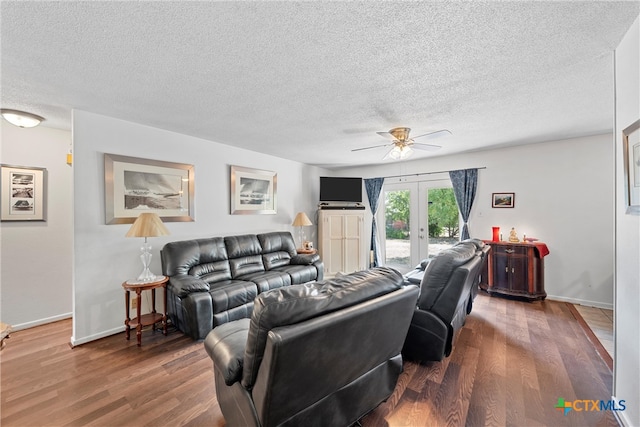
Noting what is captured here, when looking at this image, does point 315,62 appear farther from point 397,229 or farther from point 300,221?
point 397,229

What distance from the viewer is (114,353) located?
2.55 meters

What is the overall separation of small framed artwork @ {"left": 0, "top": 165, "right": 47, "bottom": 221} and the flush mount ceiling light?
2.13ft

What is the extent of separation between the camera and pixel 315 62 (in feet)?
6.05

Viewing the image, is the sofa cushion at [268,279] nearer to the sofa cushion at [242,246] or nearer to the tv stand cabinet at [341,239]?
the sofa cushion at [242,246]

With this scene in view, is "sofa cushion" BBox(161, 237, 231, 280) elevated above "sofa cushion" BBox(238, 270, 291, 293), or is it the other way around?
"sofa cushion" BBox(161, 237, 231, 280)

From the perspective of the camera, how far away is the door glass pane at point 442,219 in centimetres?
498

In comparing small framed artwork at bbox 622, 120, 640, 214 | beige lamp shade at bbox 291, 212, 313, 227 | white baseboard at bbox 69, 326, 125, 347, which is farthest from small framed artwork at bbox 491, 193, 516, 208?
white baseboard at bbox 69, 326, 125, 347

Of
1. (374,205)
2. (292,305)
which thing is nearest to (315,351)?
(292,305)

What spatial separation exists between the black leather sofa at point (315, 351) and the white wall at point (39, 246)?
3.15 metres

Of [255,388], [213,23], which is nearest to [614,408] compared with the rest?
[255,388]

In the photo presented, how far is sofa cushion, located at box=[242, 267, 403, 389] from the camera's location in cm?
116

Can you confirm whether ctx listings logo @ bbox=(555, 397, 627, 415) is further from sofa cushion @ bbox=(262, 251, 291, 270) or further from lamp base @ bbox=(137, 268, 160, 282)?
lamp base @ bbox=(137, 268, 160, 282)

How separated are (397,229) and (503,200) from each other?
2.03 metres

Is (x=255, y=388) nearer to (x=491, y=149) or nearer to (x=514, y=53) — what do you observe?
(x=514, y=53)
